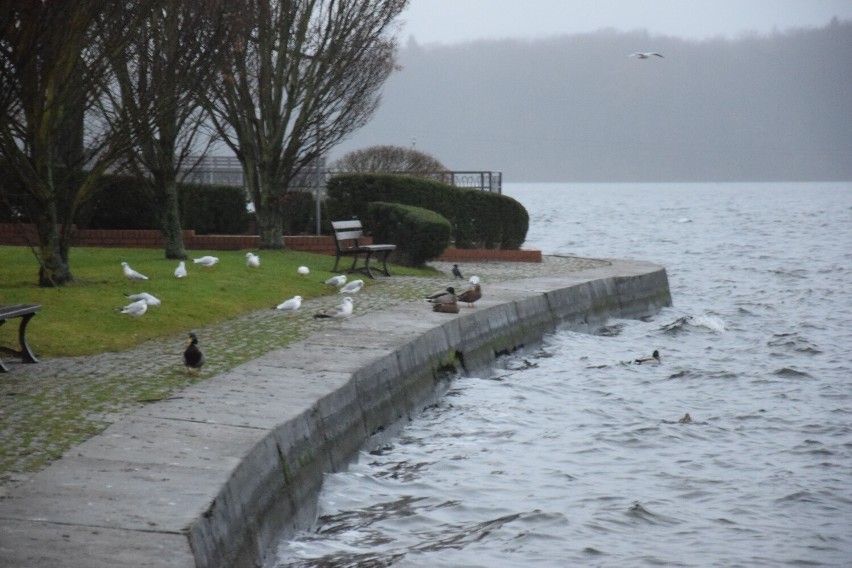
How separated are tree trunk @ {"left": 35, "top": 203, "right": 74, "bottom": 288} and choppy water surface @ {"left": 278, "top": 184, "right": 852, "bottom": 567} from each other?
5860mm

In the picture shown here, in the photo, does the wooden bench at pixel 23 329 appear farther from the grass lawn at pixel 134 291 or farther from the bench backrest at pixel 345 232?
the bench backrest at pixel 345 232

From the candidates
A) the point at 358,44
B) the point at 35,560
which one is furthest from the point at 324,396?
the point at 358,44

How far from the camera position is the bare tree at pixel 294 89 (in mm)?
22391

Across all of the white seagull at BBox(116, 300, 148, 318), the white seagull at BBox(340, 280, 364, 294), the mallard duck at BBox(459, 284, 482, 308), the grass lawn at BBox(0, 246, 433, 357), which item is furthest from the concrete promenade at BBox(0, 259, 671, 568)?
the white seagull at BBox(340, 280, 364, 294)

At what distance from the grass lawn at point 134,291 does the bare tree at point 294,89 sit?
7.46 feet

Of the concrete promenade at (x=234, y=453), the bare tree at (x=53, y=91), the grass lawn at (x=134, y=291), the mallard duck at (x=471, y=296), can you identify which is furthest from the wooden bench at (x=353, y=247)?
the bare tree at (x=53, y=91)

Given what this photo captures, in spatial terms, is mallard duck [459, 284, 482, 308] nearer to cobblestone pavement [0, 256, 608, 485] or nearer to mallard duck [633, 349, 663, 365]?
cobblestone pavement [0, 256, 608, 485]

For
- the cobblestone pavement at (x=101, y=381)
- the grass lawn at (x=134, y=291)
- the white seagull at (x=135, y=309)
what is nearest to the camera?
the cobblestone pavement at (x=101, y=381)

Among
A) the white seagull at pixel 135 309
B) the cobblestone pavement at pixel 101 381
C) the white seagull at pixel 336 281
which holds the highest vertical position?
the white seagull at pixel 135 309

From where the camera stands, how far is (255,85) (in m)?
22.8

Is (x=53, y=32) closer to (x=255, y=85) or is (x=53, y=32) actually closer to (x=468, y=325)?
(x=468, y=325)

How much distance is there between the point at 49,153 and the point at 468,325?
617cm

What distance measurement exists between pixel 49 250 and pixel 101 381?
5.67m

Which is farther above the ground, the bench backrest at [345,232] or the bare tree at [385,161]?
the bare tree at [385,161]
